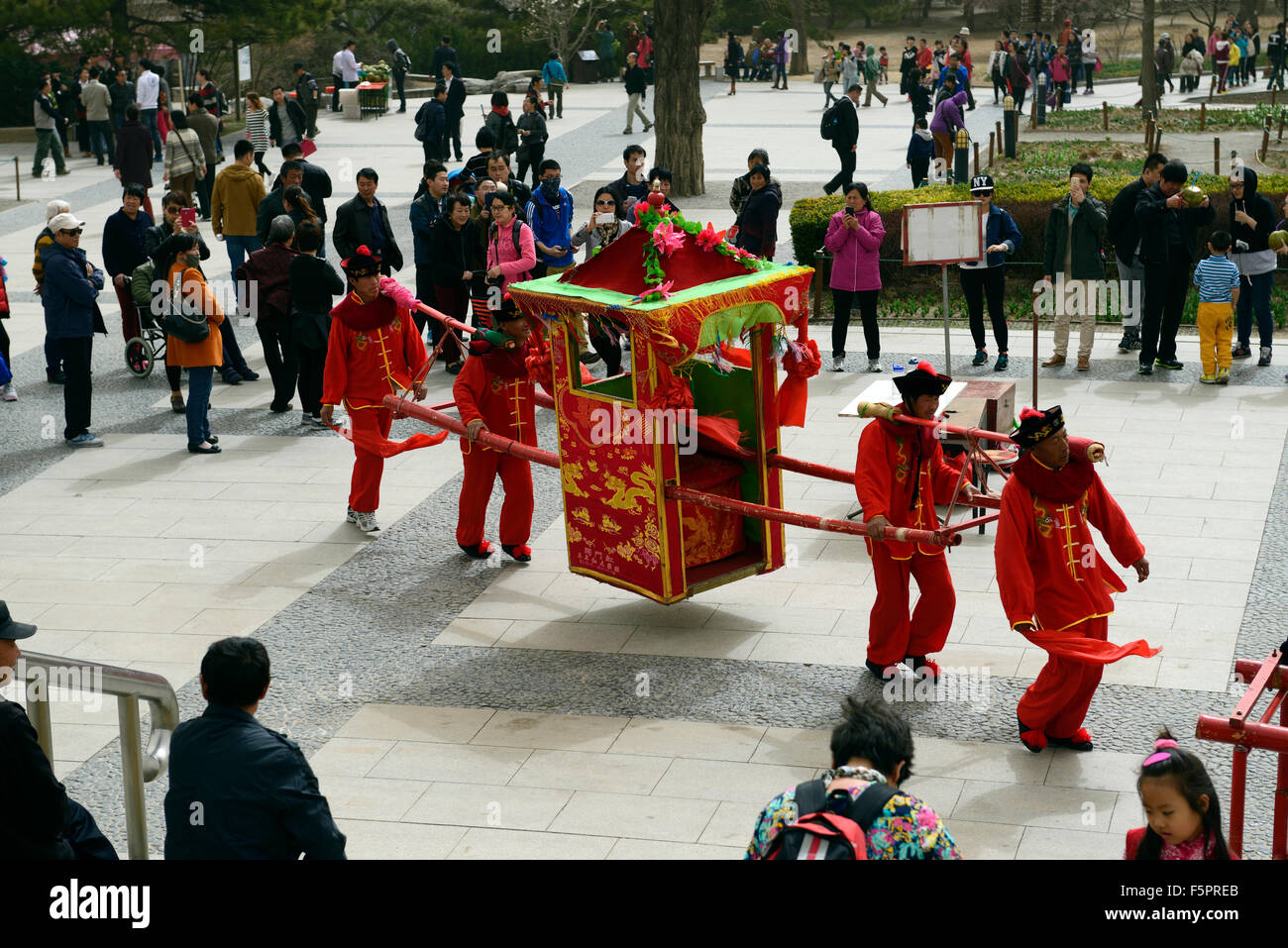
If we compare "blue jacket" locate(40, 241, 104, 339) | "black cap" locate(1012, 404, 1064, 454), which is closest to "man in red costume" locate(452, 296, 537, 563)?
"black cap" locate(1012, 404, 1064, 454)

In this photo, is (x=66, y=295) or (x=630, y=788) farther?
(x=66, y=295)

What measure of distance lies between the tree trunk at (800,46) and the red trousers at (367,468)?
35519 mm

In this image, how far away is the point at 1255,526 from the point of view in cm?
965

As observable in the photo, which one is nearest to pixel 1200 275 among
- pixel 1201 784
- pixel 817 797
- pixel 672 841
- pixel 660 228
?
pixel 660 228

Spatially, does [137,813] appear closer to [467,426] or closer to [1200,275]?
[467,426]

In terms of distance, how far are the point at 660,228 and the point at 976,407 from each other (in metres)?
3.28

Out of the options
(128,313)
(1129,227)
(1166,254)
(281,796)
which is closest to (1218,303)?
(1166,254)

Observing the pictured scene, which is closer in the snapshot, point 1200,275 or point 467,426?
point 467,426

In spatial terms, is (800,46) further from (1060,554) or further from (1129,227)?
(1060,554)

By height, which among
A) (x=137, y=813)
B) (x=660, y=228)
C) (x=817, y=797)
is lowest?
(x=137, y=813)

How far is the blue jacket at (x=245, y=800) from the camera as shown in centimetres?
468

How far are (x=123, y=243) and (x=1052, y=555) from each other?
32.7 feet

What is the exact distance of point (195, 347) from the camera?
1164 centimetres

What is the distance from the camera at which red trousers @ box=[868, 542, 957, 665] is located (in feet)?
25.1
